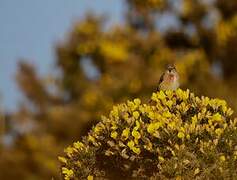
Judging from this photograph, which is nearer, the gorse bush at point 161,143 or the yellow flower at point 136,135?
the gorse bush at point 161,143

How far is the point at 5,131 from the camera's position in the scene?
36.3 meters

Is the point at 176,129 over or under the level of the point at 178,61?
under

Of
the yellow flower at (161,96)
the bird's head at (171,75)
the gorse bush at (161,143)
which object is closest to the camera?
the gorse bush at (161,143)

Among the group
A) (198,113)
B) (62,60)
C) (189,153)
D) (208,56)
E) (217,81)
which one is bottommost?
(189,153)

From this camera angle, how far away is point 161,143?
8.24 metres

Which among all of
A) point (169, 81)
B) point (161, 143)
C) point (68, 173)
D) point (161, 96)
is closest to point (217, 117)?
point (161, 143)

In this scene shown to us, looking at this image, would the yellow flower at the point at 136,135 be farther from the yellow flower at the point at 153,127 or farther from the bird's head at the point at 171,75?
the bird's head at the point at 171,75

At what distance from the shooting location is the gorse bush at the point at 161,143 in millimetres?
8023

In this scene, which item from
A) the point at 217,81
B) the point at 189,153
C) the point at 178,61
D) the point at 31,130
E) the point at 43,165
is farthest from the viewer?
the point at 31,130

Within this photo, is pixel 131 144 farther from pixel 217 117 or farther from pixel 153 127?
pixel 217 117

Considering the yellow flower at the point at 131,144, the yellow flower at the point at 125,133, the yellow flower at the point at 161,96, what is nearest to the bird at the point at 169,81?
the yellow flower at the point at 161,96

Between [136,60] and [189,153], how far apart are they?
23.4 meters

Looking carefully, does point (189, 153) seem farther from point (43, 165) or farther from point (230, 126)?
point (43, 165)

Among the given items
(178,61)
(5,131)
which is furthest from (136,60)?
(5,131)
